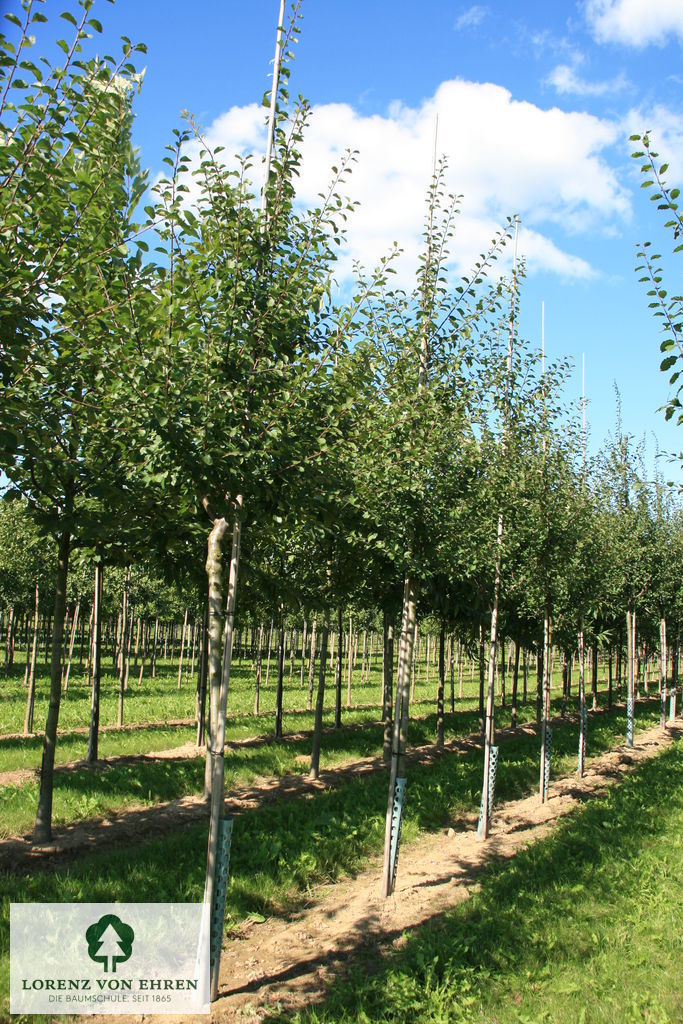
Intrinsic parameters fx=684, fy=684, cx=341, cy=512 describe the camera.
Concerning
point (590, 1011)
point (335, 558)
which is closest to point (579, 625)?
point (335, 558)

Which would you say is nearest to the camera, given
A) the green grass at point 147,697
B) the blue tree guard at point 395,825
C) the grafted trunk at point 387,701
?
the blue tree guard at point 395,825

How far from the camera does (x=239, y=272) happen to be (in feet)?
16.7

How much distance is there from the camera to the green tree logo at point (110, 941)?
5.77 m

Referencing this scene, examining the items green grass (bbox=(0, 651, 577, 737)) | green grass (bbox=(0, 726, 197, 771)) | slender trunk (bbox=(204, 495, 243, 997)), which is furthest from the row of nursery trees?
green grass (bbox=(0, 651, 577, 737))

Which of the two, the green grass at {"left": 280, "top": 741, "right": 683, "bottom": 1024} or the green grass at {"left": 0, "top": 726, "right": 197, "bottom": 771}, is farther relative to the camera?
the green grass at {"left": 0, "top": 726, "right": 197, "bottom": 771}

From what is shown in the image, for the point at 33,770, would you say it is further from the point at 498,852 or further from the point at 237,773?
the point at 498,852

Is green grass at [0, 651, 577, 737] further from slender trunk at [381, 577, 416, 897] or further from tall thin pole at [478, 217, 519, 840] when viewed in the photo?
slender trunk at [381, 577, 416, 897]

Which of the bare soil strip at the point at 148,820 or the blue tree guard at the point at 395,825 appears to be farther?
the bare soil strip at the point at 148,820

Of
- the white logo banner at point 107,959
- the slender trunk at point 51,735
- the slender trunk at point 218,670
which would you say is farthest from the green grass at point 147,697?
the slender trunk at point 218,670

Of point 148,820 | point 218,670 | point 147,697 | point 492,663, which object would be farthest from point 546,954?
point 147,697

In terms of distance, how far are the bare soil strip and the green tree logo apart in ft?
6.93

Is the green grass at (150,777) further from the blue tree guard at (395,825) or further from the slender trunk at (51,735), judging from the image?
the blue tree guard at (395,825)

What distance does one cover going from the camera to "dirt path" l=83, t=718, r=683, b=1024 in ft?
18.1

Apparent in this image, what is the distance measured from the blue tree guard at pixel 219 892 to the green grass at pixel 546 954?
79 centimetres
